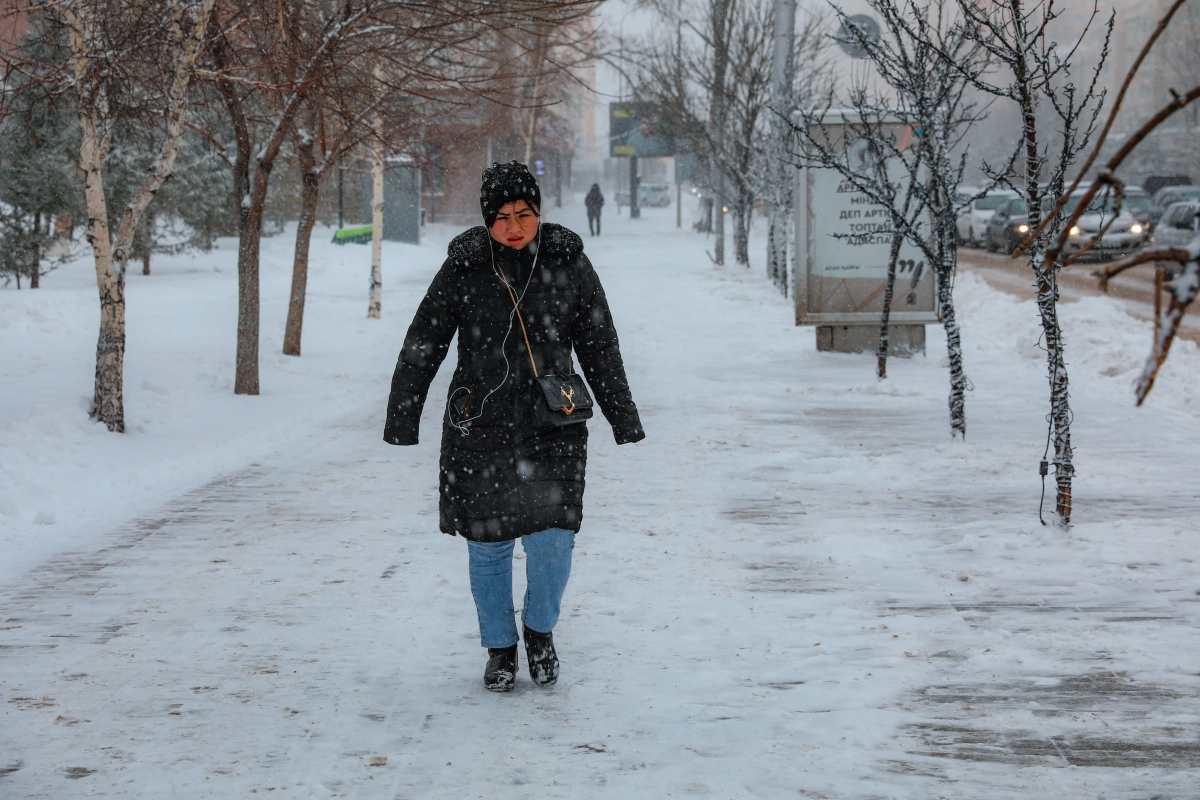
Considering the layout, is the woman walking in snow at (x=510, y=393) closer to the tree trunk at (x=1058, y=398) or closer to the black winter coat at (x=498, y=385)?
the black winter coat at (x=498, y=385)

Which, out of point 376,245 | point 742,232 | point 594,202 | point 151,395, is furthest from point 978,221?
point 151,395

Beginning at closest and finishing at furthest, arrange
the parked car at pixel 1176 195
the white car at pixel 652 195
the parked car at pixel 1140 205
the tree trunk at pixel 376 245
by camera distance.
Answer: the tree trunk at pixel 376 245 → the parked car at pixel 1140 205 → the parked car at pixel 1176 195 → the white car at pixel 652 195

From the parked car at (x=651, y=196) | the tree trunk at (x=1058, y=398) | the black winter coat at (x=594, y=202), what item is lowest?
the tree trunk at (x=1058, y=398)

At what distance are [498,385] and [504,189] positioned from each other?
62 cm

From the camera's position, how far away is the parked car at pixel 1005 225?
32.6 m

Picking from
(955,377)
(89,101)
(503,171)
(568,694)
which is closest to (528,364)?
(503,171)

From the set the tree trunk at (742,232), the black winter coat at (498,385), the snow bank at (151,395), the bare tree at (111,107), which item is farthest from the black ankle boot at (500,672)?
the tree trunk at (742,232)

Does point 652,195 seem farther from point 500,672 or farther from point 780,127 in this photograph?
Result: point 500,672

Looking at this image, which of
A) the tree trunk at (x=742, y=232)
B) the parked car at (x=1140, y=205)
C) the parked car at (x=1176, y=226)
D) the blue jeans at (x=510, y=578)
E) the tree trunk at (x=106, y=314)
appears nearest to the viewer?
the blue jeans at (x=510, y=578)

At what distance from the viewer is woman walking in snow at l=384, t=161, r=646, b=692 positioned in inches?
152

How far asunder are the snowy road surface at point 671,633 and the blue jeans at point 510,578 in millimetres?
241

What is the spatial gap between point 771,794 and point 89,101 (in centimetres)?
729

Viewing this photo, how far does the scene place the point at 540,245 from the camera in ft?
13.0

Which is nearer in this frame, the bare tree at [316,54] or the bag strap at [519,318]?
the bag strap at [519,318]
